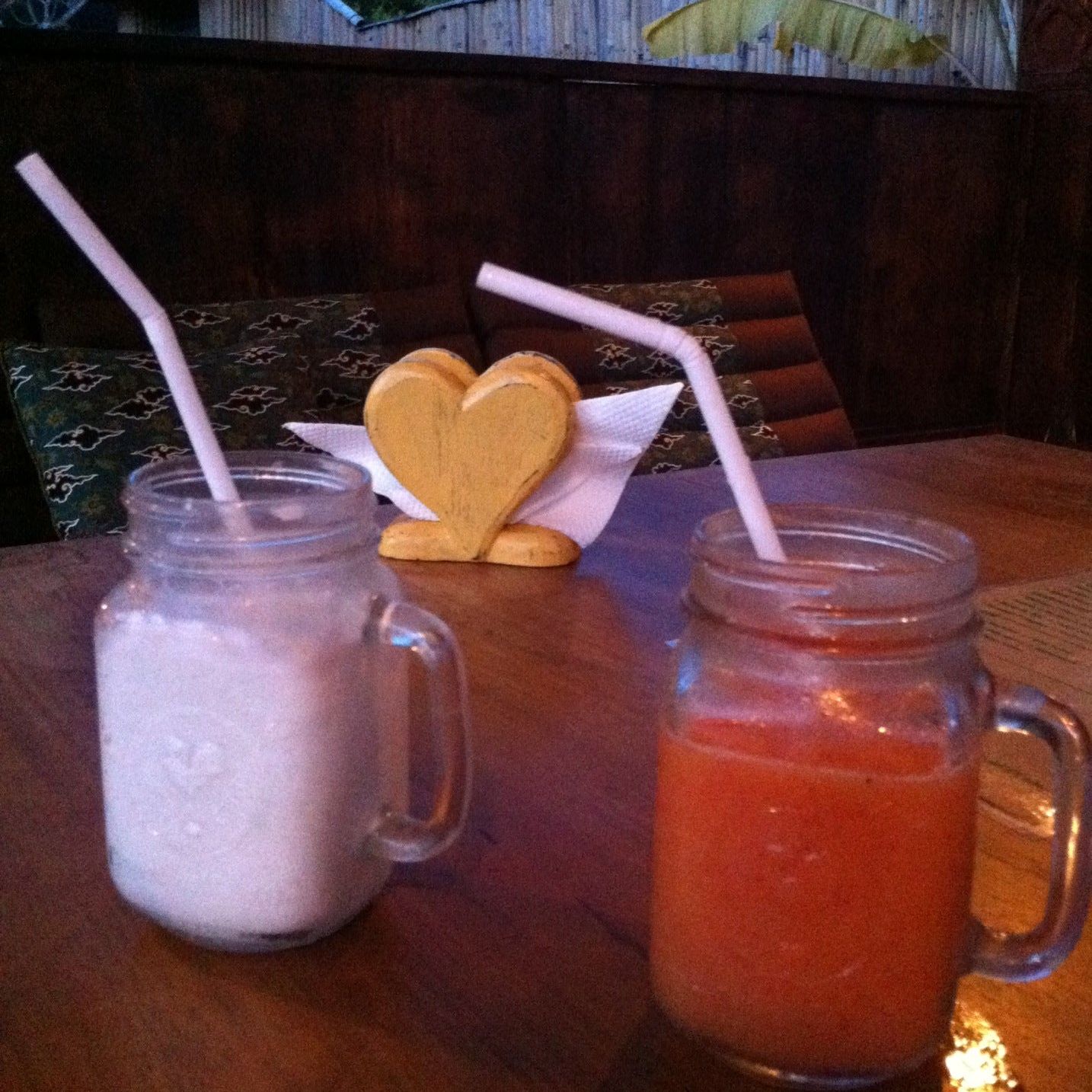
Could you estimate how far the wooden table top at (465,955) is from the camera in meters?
0.44

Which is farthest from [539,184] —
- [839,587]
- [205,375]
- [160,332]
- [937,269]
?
[839,587]

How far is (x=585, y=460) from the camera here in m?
1.13

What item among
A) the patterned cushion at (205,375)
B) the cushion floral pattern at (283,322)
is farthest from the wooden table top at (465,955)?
the cushion floral pattern at (283,322)

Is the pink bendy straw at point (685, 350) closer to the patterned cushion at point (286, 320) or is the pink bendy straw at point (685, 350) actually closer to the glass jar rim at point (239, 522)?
the glass jar rim at point (239, 522)

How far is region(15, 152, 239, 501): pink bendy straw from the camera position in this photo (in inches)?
18.5

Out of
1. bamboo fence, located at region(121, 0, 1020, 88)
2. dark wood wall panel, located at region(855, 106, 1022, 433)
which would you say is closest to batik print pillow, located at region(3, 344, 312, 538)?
bamboo fence, located at region(121, 0, 1020, 88)

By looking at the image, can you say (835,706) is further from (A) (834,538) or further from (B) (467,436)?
(B) (467,436)

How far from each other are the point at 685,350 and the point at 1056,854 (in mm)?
229

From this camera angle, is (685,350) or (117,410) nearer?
(685,350)

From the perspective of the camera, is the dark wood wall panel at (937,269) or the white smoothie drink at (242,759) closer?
the white smoothie drink at (242,759)

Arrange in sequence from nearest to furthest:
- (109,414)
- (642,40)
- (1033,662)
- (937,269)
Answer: (1033,662), (109,414), (937,269), (642,40)

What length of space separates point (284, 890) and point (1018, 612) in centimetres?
70

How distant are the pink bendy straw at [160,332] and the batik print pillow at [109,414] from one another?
1.21m

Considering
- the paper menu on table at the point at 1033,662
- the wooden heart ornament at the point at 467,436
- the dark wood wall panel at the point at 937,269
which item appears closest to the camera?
the paper menu on table at the point at 1033,662
